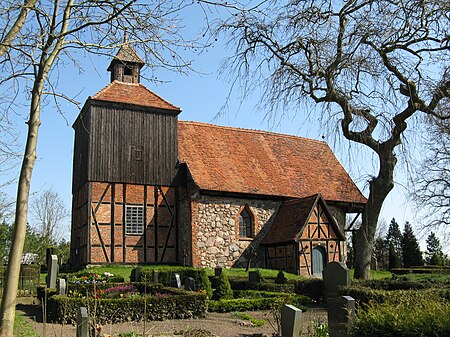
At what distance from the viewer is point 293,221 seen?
24219 mm

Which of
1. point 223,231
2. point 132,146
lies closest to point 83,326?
point 223,231

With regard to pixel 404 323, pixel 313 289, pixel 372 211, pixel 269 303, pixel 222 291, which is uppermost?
pixel 372 211

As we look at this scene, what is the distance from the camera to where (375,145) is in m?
14.1

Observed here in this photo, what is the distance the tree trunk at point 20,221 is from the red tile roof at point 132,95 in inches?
719

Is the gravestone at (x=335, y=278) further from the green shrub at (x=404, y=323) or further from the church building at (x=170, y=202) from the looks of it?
the church building at (x=170, y=202)

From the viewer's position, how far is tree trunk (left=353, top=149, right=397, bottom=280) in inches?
590

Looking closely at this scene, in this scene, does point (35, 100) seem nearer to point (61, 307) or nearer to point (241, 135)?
point (61, 307)

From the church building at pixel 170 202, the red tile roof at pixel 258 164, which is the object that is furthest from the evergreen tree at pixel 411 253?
the church building at pixel 170 202

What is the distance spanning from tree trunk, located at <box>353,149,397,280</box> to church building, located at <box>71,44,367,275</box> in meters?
7.01

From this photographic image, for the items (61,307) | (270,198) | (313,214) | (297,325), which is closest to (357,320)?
(297,325)

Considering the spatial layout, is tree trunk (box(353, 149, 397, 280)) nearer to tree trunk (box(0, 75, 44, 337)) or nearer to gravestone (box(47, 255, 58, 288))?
gravestone (box(47, 255, 58, 288))

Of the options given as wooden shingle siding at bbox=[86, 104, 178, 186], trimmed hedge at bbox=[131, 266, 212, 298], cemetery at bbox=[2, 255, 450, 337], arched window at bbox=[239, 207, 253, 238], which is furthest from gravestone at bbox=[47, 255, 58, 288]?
arched window at bbox=[239, 207, 253, 238]

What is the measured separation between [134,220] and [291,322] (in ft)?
55.7

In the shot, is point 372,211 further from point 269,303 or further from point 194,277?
point 194,277
